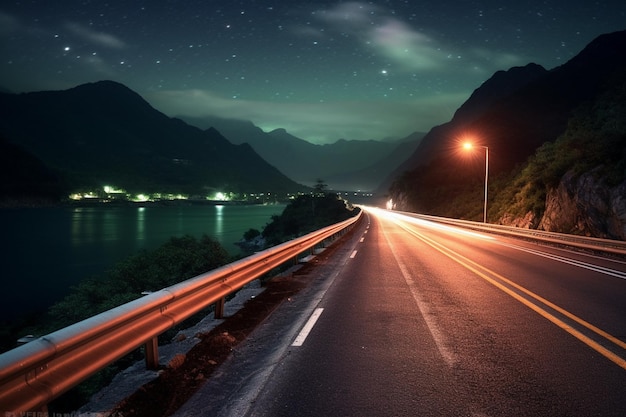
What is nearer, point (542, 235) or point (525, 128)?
point (542, 235)

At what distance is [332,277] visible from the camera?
34.2ft

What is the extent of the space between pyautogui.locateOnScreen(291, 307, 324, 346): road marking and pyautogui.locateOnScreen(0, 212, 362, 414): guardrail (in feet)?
4.33

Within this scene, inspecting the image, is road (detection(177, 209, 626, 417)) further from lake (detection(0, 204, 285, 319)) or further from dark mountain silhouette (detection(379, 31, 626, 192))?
dark mountain silhouette (detection(379, 31, 626, 192))

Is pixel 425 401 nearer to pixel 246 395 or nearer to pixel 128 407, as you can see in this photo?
pixel 246 395

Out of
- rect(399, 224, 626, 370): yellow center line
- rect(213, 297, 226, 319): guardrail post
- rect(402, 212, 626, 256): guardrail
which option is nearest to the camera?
rect(399, 224, 626, 370): yellow center line

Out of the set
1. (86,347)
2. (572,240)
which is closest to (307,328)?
(86,347)

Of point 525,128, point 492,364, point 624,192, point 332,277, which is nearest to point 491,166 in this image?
point 525,128

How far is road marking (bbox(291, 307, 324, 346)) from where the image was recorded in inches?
205

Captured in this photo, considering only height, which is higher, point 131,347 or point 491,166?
point 491,166

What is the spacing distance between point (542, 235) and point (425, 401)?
21.0m

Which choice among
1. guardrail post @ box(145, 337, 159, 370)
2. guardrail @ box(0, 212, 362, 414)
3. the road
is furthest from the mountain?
guardrail post @ box(145, 337, 159, 370)

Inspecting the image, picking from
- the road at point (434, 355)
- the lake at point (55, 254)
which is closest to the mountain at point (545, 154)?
the road at point (434, 355)

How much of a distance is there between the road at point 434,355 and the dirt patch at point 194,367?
18cm

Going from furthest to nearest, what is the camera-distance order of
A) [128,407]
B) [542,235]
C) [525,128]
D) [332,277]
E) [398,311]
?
[525,128] < [542,235] < [332,277] < [398,311] < [128,407]
